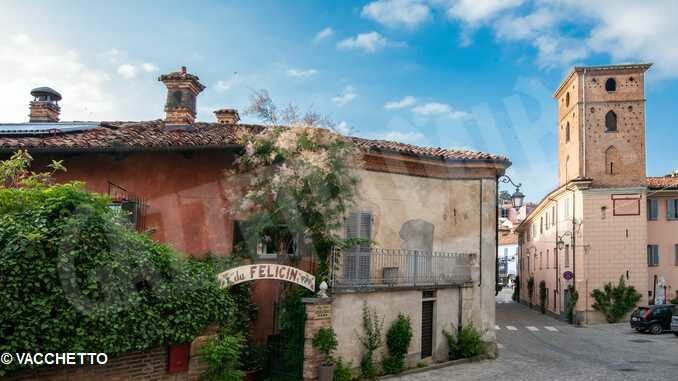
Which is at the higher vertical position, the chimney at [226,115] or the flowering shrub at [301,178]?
the chimney at [226,115]

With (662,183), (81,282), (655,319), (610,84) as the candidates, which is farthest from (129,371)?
(662,183)

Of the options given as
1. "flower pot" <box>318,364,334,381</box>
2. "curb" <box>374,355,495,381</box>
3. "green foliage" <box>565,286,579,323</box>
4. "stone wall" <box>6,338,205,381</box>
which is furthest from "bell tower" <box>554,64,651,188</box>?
"stone wall" <box>6,338,205,381</box>

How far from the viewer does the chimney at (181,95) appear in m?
16.0

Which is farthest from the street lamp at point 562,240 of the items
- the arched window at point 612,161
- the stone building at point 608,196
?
the arched window at point 612,161

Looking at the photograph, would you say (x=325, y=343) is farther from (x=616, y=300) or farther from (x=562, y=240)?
(x=562, y=240)

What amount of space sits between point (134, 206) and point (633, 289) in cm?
2659

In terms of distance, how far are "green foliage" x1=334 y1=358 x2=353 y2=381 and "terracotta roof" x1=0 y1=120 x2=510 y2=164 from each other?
206 inches

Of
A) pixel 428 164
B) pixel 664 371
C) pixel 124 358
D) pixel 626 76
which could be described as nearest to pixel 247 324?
pixel 124 358

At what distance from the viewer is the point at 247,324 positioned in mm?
12438

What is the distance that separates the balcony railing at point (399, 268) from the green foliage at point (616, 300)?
17054mm

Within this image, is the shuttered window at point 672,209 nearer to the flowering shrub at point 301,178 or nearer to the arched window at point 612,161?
the arched window at point 612,161

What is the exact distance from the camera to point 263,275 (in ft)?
36.0

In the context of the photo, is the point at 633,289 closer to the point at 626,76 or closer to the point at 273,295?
the point at 626,76

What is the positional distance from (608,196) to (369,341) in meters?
23.1
